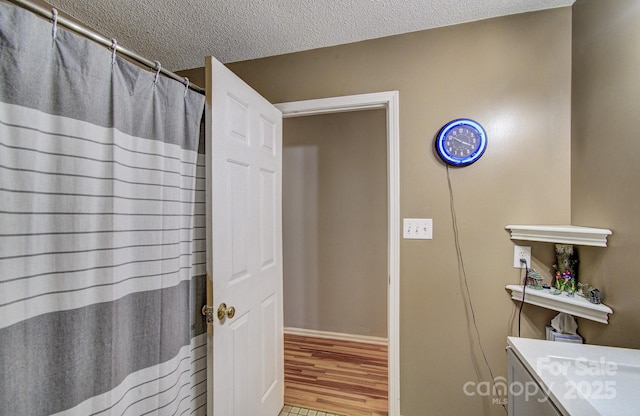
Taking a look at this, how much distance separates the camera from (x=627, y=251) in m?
1.00

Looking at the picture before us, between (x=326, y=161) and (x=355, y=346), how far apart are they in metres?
1.94

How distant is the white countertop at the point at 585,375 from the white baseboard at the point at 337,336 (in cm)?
173

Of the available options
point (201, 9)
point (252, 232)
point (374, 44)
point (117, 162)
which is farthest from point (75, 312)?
point (374, 44)

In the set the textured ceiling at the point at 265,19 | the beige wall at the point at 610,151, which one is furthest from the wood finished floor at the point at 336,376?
the textured ceiling at the point at 265,19

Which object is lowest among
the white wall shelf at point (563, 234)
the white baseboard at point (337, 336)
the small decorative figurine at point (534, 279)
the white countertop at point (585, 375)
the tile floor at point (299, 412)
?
the tile floor at point (299, 412)

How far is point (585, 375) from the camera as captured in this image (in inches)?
31.3

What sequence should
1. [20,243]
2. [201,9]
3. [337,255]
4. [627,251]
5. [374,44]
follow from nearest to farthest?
[20,243], [627,251], [201,9], [374,44], [337,255]

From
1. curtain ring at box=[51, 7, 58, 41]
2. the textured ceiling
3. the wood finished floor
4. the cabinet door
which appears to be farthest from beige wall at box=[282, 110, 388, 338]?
curtain ring at box=[51, 7, 58, 41]

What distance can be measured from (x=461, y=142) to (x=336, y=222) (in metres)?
1.50

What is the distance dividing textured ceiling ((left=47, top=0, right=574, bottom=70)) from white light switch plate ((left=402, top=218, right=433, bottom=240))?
45.0 inches

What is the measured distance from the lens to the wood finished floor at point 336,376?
1.73m

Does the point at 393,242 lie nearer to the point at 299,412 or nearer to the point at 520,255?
the point at 520,255

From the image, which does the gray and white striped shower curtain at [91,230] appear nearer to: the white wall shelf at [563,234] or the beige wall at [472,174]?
the beige wall at [472,174]

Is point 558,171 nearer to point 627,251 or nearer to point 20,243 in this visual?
point 627,251
